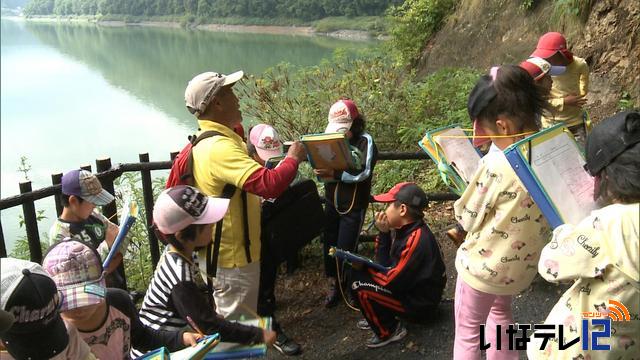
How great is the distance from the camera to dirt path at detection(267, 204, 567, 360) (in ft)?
10.2

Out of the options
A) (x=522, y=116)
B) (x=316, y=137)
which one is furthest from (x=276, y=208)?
(x=522, y=116)

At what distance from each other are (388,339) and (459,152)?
1325 mm

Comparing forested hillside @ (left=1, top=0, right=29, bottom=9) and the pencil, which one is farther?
forested hillside @ (left=1, top=0, right=29, bottom=9)

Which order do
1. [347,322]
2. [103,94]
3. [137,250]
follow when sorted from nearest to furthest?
[347,322]
[137,250]
[103,94]

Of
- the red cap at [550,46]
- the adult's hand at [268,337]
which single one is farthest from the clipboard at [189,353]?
the red cap at [550,46]

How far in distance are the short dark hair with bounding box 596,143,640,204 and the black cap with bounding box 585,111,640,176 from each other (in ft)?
0.05

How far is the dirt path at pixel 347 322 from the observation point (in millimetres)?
3107

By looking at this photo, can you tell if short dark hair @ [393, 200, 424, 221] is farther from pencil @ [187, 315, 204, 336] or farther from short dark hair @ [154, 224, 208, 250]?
pencil @ [187, 315, 204, 336]

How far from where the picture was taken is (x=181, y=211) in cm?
209

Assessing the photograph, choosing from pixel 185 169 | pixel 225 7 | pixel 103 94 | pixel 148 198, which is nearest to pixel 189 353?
pixel 185 169

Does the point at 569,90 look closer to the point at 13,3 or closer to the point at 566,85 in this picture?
the point at 566,85

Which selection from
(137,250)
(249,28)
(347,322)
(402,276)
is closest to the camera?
(402,276)

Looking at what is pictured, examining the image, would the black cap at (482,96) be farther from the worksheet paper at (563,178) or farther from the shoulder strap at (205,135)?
the shoulder strap at (205,135)

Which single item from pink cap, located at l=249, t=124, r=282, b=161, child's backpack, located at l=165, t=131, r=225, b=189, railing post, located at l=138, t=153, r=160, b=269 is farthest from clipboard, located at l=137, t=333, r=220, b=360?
railing post, located at l=138, t=153, r=160, b=269
